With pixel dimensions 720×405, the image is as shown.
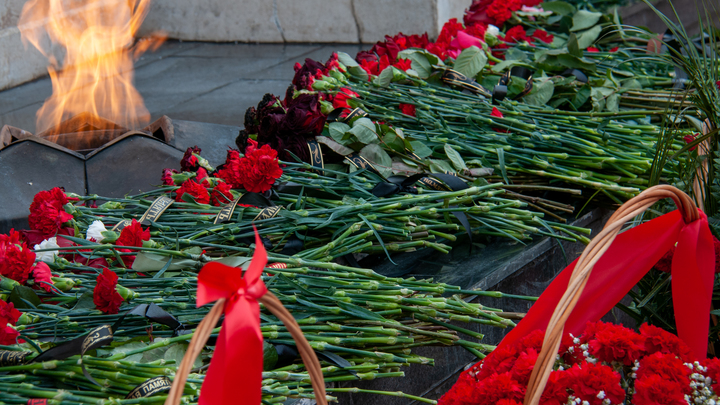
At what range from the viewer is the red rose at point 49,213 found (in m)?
1.53

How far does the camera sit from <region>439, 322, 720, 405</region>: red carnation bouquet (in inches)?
32.6

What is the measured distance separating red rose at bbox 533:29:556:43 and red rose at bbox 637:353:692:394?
247 centimetres

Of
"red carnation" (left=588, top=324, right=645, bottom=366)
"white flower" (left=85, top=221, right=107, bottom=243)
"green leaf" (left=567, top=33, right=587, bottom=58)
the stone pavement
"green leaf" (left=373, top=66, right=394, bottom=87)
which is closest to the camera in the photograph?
"red carnation" (left=588, top=324, right=645, bottom=366)

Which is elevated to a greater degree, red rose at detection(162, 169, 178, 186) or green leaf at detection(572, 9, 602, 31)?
green leaf at detection(572, 9, 602, 31)

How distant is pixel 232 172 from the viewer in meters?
1.72

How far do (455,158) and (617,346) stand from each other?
1.12 m

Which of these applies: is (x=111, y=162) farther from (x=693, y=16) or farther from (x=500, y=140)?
(x=693, y=16)

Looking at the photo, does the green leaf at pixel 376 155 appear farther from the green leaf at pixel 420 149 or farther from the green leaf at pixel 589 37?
the green leaf at pixel 589 37

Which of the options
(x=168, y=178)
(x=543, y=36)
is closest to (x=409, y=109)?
(x=168, y=178)

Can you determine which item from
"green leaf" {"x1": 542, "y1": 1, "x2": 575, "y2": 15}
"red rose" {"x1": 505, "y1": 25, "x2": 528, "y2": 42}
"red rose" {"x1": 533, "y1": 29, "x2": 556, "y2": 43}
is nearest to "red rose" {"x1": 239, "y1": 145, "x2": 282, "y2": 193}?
"red rose" {"x1": 505, "y1": 25, "x2": 528, "y2": 42}

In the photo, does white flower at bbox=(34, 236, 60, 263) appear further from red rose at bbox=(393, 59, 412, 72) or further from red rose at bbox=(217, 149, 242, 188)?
red rose at bbox=(393, 59, 412, 72)

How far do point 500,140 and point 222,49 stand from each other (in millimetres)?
4911

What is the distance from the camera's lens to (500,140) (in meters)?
2.06

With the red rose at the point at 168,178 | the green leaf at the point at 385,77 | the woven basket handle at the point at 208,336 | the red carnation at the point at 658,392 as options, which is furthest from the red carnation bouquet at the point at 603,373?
the green leaf at the point at 385,77
